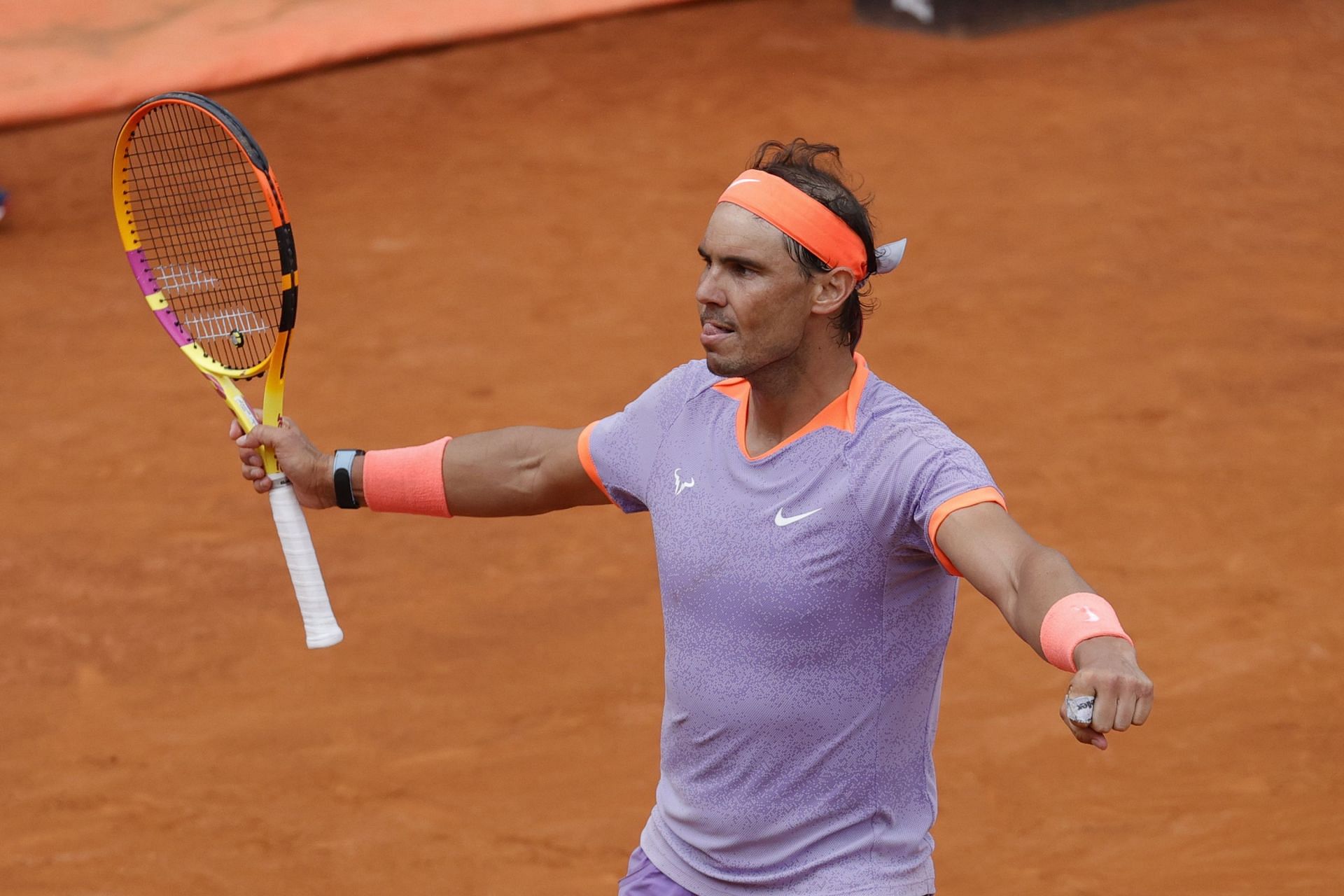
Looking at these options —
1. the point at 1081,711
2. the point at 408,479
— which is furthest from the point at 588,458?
the point at 1081,711

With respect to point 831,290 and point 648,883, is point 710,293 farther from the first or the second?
point 648,883

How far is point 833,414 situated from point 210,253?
139 inches

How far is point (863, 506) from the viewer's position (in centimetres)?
329

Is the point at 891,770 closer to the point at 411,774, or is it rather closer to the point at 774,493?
the point at 774,493

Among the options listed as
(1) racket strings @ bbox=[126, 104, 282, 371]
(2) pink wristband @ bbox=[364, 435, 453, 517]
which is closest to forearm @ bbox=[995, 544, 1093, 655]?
(2) pink wristband @ bbox=[364, 435, 453, 517]

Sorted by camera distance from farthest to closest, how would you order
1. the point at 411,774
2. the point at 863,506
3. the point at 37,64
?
the point at 37,64 < the point at 411,774 < the point at 863,506

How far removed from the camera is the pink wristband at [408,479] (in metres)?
4.02

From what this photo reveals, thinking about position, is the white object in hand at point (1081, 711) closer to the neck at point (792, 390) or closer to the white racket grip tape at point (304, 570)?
the neck at point (792, 390)

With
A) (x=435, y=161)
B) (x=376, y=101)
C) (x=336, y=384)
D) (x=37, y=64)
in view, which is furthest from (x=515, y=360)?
(x=37, y=64)

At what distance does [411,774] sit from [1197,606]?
9.60 ft

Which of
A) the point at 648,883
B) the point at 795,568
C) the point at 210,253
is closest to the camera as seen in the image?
the point at 795,568

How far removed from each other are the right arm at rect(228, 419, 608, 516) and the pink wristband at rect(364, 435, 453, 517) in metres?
0.02

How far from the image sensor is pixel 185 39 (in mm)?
13219

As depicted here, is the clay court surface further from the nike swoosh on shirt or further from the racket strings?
the nike swoosh on shirt
